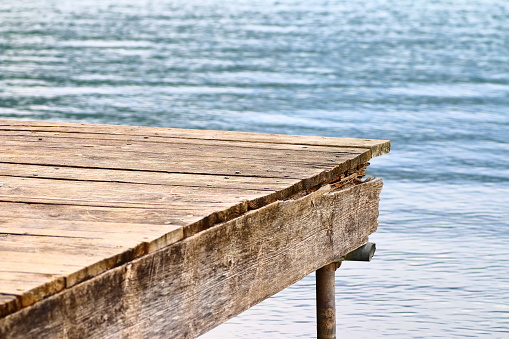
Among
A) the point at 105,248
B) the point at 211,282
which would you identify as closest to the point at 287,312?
the point at 211,282

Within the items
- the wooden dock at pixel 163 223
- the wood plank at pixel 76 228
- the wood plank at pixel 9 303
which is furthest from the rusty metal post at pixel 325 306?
the wood plank at pixel 9 303

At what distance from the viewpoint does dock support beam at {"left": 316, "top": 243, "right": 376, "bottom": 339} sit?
4727mm

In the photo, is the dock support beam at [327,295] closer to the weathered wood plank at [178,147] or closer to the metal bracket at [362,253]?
the metal bracket at [362,253]

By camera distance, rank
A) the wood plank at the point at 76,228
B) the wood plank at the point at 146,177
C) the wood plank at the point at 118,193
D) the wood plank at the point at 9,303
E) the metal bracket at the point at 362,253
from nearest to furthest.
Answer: the wood plank at the point at 9,303, the wood plank at the point at 76,228, the wood plank at the point at 118,193, the wood plank at the point at 146,177, the metal bracket at the point at 362,253

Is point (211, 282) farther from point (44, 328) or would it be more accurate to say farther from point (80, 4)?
point (80, 4)

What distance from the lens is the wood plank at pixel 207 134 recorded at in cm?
475

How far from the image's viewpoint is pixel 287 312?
5.50 metres

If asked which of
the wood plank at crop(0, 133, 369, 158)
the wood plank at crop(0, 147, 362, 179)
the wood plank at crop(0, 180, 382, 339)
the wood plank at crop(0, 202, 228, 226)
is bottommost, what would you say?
the wood plank at crop(0, 180, 382, 339)

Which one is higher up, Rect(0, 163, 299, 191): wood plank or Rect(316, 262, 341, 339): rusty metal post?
Rect(0, 163, 299, 191): wood plank

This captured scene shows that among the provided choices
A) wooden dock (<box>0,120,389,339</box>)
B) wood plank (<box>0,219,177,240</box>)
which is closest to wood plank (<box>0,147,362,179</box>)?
wooden dock (<box>0,120,389,339</box>)

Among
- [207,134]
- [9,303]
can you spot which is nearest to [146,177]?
[207,134]

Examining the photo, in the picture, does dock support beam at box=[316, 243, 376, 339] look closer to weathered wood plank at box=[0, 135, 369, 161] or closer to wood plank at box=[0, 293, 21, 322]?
weathered wood plank at box=[0, 135, 369, 161]

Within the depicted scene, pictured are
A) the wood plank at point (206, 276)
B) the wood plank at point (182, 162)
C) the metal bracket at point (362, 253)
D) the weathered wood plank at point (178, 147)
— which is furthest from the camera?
the metal bracket at point (362, 253)

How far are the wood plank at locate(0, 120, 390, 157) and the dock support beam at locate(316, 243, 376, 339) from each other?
1.52 ft
